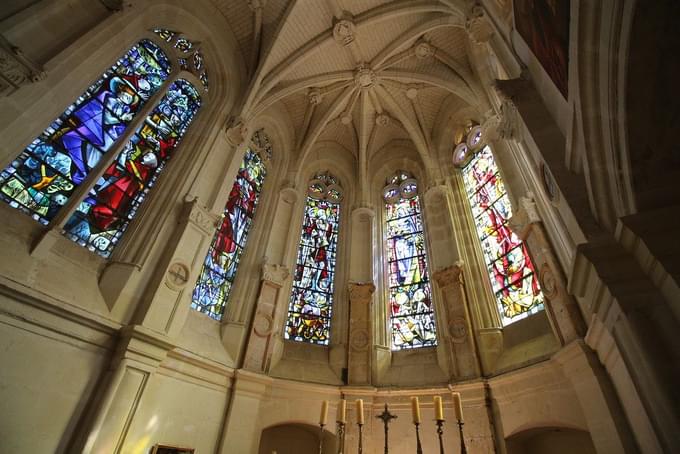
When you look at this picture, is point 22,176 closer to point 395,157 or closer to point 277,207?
point 277,207

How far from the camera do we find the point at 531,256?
6531 mm

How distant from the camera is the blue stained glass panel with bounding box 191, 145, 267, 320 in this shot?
773 centimetres

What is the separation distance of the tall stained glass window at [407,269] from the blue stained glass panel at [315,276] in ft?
5.95

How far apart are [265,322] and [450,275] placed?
15.4 ft

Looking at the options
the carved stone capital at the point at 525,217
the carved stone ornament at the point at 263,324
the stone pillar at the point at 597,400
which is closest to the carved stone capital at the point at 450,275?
the carved stone capital at the point at 525,217

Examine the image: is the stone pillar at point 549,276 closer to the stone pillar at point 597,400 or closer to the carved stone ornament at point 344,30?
the stone pillar at point 597,400

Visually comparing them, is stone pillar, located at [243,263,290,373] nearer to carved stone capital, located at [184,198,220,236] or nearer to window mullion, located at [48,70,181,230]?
carved stone capital, located at [184,198,220,236]

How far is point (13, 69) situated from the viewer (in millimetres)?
4559

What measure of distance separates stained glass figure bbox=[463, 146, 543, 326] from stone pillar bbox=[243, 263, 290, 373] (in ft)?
17.3

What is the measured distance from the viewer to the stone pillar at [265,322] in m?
7.43

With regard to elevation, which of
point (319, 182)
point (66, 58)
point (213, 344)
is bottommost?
point (213, 344)

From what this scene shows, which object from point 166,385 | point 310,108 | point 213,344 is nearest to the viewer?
point 166,385

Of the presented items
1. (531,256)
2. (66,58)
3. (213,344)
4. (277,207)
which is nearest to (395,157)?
(277,207)

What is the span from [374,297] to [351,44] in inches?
309
